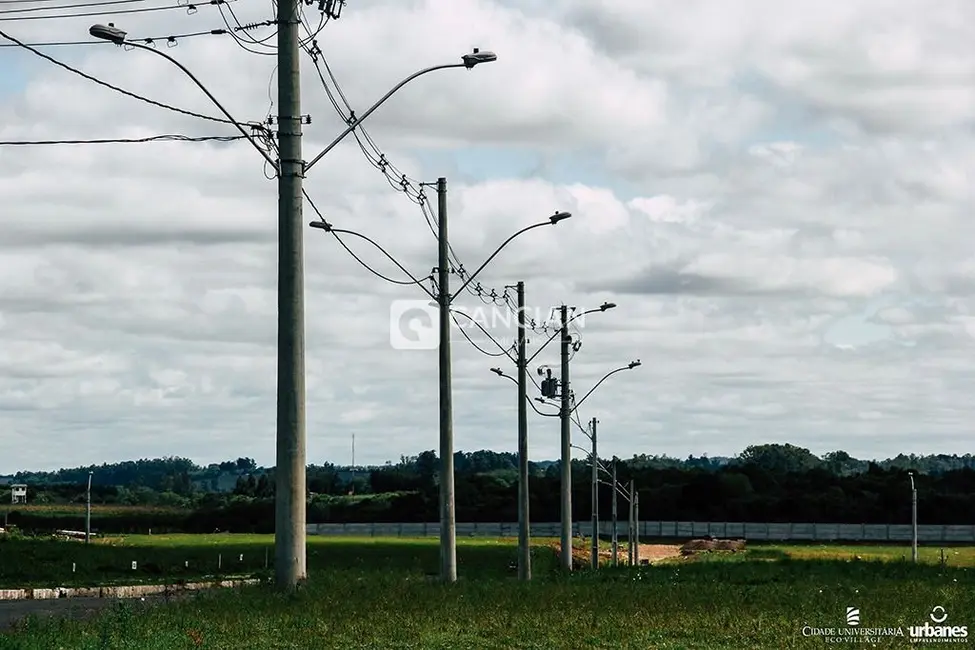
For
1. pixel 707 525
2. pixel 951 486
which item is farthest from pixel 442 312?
pixel 951 486

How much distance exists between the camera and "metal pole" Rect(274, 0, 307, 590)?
23.8 meters

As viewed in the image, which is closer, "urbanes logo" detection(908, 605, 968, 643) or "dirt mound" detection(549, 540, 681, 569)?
"urbanes logo" detection(908, 605, 968, 643)

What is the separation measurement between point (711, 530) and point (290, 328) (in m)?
128

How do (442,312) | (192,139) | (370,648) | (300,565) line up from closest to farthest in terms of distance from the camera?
(370,648)
(300,565)
(192,139)
(442,312)

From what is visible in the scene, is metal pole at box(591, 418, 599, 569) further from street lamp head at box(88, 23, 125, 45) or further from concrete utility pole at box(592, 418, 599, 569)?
street lamp head at box(88, 23, 125, 45)

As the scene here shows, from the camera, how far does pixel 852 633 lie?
74.3 feet

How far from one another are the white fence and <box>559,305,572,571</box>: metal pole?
7939 centimetres

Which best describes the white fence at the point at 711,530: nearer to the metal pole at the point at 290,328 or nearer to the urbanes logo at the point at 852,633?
the urbanes logo at the point at 852,633

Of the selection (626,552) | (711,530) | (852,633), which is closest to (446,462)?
(852,633)

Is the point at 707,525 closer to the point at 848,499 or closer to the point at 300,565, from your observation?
the point at 848,499

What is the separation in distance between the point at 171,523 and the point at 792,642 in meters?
151

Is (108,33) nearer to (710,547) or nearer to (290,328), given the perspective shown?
(290,328)

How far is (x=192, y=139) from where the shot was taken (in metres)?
29.2

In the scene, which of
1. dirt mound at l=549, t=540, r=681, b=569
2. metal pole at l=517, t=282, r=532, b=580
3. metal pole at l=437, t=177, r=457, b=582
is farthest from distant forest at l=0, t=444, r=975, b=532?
metal pole at l=437, t=177, r=457, b=582
